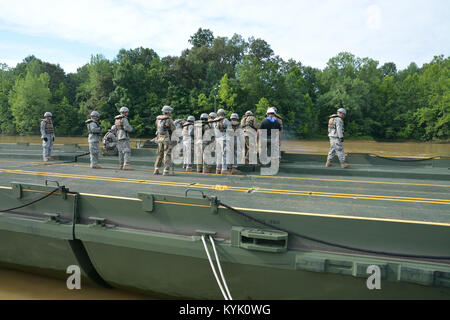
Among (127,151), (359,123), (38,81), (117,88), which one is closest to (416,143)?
(359,123)

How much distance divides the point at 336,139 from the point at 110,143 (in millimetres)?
7298

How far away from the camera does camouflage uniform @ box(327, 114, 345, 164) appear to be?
8.42 m

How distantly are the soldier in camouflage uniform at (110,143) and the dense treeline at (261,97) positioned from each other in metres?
33.7

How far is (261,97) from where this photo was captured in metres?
47.1

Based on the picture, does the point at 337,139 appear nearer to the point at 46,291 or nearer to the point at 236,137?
the point at 236,137

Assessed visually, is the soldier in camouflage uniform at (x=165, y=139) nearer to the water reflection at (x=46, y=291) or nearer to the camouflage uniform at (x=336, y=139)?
the water reflection at (x=46, y=291)

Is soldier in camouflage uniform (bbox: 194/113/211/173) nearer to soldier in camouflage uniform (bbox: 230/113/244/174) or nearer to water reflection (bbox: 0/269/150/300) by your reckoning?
soldier in camouflage uniform (bbox: 230/113/244/174)

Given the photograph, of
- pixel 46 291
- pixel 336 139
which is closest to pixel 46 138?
pixel 46 291

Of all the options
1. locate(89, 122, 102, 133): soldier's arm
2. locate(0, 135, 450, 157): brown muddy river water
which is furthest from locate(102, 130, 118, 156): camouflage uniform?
locate(0, 135, 450, 157): brown muddy river water

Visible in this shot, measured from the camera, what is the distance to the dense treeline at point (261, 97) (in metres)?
45.6

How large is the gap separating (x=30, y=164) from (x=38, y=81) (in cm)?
5513

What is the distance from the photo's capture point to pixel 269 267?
153 inches
